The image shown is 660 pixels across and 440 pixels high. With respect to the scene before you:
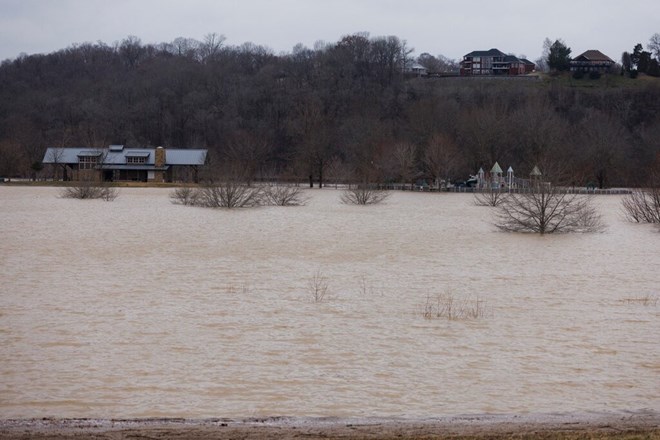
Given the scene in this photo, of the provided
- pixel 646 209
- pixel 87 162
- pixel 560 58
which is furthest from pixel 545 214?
pixel 560 58

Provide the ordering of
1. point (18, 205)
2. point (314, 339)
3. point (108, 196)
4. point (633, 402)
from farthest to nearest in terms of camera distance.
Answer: point (108, 196)
point (18, 205)
point (314, 339)
point (633, 402)

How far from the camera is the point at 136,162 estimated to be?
103562mm

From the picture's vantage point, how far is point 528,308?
18797mm

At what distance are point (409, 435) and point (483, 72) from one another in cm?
16137

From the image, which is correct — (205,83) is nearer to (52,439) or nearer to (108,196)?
(108,196)

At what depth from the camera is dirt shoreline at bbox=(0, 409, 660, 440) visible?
9.80 m

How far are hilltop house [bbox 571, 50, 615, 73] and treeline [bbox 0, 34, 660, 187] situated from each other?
429 centimetres

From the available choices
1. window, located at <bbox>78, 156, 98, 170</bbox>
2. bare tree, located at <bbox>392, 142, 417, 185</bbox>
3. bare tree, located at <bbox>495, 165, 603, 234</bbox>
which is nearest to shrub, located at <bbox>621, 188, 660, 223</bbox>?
bare tree, located at <bbox>495, 165, 603, 234</bbox>

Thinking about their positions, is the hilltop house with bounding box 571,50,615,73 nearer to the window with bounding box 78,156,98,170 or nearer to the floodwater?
the window with bounding box 78,156,98,170

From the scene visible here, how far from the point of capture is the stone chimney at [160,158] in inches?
3981

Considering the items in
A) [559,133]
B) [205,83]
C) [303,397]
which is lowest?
[303,397]

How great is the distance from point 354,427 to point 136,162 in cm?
9665

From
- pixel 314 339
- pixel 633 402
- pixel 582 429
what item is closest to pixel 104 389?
pixel 314 339

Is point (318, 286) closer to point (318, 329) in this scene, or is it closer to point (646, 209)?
point (318, 329)
